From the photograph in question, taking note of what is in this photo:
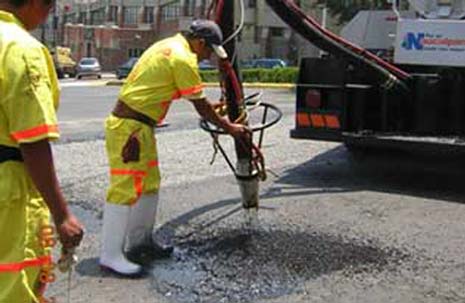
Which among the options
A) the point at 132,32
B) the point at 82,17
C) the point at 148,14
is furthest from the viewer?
the point at 82,17

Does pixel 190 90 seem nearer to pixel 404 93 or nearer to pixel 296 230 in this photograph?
pixel 296 230

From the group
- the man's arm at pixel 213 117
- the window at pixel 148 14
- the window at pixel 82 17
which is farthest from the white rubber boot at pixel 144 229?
the window at pixel 82 17

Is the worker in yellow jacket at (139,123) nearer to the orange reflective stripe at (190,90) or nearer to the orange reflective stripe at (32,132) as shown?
the orange reflective stripe at (190,90)

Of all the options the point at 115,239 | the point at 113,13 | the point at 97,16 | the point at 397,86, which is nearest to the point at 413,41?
the point at 397,86

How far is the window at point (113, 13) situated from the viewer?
314 feet

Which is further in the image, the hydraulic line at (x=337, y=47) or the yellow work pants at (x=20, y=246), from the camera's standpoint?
the hydraulic line at (x=337, y=47)

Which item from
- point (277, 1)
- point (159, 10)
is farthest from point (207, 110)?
point (159, 10)

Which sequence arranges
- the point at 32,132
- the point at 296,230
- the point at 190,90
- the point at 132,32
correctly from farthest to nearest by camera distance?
the point at 132,32 < the point at 296,230 < the point at 190,90 < the point at 32,132

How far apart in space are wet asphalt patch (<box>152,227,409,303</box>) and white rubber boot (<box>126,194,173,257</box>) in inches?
5.5

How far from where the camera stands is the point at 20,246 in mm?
3002

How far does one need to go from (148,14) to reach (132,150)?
8748cm

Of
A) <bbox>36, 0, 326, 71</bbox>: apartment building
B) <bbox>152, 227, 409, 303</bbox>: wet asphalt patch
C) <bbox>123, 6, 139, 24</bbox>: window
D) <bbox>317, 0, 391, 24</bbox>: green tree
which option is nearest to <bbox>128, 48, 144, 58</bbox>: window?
<bbox>36, 0, 326, 71</bbox>: apartment building

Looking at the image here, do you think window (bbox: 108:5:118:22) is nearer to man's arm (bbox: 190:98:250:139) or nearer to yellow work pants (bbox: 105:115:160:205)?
man's arm (bbox: 190:98:250:139)

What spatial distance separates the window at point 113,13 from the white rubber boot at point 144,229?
91.4 m
